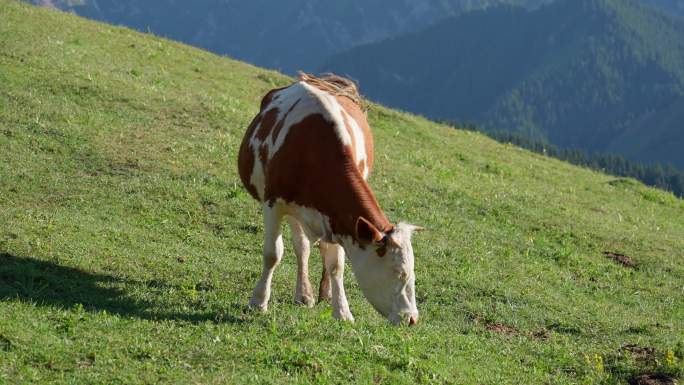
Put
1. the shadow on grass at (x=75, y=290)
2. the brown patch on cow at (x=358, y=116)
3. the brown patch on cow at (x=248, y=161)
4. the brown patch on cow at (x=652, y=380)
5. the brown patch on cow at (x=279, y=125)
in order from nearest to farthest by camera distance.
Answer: the shadow on grass at (x=75, y=290) < the brown patch on cow at (x=652, y=380) < the brown patch on cow at (x=279, y=125) < the brown patch on cow at (x=248, y=161) < the brown patch on cow at (x=358, y=116)

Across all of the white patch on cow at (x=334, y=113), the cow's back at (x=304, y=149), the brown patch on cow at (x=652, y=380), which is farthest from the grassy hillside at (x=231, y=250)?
the white patch on cow at (x=334, y=113)

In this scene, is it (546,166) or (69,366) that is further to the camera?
(546,166)

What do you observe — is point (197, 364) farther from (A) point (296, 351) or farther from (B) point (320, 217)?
(B) point (320, 217)

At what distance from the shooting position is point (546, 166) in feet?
121

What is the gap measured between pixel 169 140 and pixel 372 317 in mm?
12815

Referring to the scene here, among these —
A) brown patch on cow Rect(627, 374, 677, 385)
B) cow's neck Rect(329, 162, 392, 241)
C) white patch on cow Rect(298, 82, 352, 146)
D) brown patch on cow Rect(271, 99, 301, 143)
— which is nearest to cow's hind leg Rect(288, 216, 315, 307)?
brown patch on cow Rect(271, 99, 301, 143)

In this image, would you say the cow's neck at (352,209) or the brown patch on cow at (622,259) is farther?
the brown patch on cow at (622,259)

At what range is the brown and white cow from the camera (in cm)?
1209

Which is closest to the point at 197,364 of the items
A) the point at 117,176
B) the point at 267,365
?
the point at 267,365

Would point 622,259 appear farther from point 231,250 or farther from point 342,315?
point 342,315

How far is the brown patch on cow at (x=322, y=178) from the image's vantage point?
1244cm

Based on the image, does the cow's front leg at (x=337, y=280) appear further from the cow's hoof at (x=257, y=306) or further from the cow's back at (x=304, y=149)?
the cow's back at (x=304, y=149)

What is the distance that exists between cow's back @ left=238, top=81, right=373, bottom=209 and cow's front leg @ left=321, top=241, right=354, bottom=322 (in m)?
1.29

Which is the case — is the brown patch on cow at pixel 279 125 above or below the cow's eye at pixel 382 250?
above
